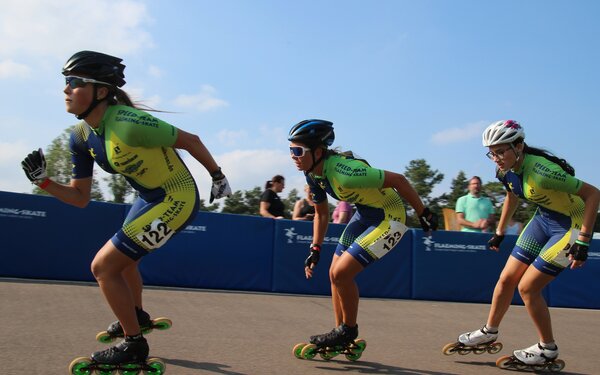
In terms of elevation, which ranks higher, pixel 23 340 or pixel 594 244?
pixel 594 244

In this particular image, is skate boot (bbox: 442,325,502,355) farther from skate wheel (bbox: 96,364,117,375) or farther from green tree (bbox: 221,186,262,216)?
green tree (bbox: 221,186,262,216)

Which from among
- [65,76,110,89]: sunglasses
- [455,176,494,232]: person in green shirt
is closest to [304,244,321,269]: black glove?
[65,76,110,89]: sunglasses

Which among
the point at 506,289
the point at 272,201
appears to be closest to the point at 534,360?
the point at 506,289

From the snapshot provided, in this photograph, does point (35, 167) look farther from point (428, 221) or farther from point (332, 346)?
point (428, 221)

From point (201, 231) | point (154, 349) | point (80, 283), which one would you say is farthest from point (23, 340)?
point (201, 231)

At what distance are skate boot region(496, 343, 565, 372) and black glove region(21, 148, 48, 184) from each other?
3871 mm

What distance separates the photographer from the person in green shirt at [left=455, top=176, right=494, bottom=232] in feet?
32.7

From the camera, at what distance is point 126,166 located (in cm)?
374

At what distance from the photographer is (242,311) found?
23.9 ft

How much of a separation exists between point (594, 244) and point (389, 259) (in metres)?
3.94

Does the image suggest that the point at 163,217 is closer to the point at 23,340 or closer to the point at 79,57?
the point at 79,57

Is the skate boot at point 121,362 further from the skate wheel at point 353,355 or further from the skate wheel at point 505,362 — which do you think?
the skate wheel at point 505,362

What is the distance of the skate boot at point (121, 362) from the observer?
357 cm

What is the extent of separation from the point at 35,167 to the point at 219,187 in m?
1.22
